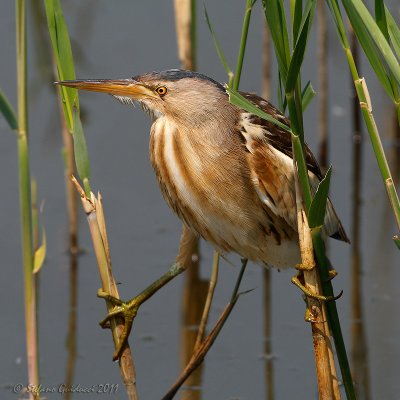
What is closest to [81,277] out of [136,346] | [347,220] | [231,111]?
[136,346]

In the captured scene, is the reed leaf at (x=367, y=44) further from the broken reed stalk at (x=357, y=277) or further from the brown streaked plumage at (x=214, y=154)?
the broken reed stalk at (x=357, y=277)

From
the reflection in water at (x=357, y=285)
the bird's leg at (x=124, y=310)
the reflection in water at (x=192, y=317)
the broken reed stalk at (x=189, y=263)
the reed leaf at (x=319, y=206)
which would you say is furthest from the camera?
the reflection in water at (x=357, y=285)

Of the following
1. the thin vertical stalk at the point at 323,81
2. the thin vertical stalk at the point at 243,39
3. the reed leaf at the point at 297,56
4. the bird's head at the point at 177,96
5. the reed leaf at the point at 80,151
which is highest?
the thin vertical stalk at the point at 323,81

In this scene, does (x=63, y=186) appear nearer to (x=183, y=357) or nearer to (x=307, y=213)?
(x=183, y=357)

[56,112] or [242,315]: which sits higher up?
[56,112]

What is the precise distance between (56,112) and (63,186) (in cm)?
53

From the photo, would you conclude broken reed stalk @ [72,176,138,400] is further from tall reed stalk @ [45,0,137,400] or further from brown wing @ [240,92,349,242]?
brown wing @ [240,92,349,242]

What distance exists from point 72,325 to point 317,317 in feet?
5.57

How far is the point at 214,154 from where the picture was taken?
267 cm

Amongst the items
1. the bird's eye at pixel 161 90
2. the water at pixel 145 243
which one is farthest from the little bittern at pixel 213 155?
the water at pixel 145 243

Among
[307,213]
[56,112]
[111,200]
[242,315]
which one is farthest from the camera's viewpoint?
[56,112]

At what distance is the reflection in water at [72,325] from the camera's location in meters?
3.55

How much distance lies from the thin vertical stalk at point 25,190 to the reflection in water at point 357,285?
4.50 ft

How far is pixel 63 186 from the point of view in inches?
189
